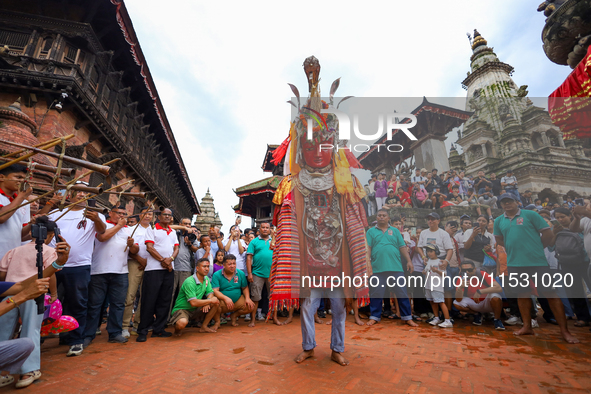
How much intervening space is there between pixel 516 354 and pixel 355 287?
2.02 metres

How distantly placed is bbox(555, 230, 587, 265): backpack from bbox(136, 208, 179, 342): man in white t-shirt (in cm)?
629

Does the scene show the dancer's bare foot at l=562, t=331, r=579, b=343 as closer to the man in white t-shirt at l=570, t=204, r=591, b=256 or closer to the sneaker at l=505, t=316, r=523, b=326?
the sneaker at l=505, t=316, r=523, b=326

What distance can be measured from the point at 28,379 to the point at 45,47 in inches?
490

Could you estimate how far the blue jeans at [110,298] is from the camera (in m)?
3.60

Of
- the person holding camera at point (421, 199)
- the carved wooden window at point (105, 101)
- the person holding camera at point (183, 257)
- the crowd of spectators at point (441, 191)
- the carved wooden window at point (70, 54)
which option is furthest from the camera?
the carved wooden window at point (105, 101)

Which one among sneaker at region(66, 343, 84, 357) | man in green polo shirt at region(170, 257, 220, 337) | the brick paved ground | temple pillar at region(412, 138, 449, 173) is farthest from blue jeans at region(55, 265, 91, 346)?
temple pillar at region(412, 138, 449, 173)

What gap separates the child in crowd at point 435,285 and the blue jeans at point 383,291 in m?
0.43

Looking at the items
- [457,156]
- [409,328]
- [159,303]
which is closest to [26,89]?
[159,303]

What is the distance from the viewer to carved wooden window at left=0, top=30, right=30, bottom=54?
9.53 metres

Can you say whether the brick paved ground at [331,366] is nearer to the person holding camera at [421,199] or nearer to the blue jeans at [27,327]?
the blue jeans at [27,327]

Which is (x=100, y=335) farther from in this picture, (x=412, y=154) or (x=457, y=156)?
(x=457, y=156)

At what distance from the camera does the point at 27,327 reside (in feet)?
8.01

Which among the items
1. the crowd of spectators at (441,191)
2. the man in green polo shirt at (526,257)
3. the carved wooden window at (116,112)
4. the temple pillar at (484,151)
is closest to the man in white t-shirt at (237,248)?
the crowd of spectators at (441,191)

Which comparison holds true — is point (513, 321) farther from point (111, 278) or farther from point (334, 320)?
point (111, 278)
